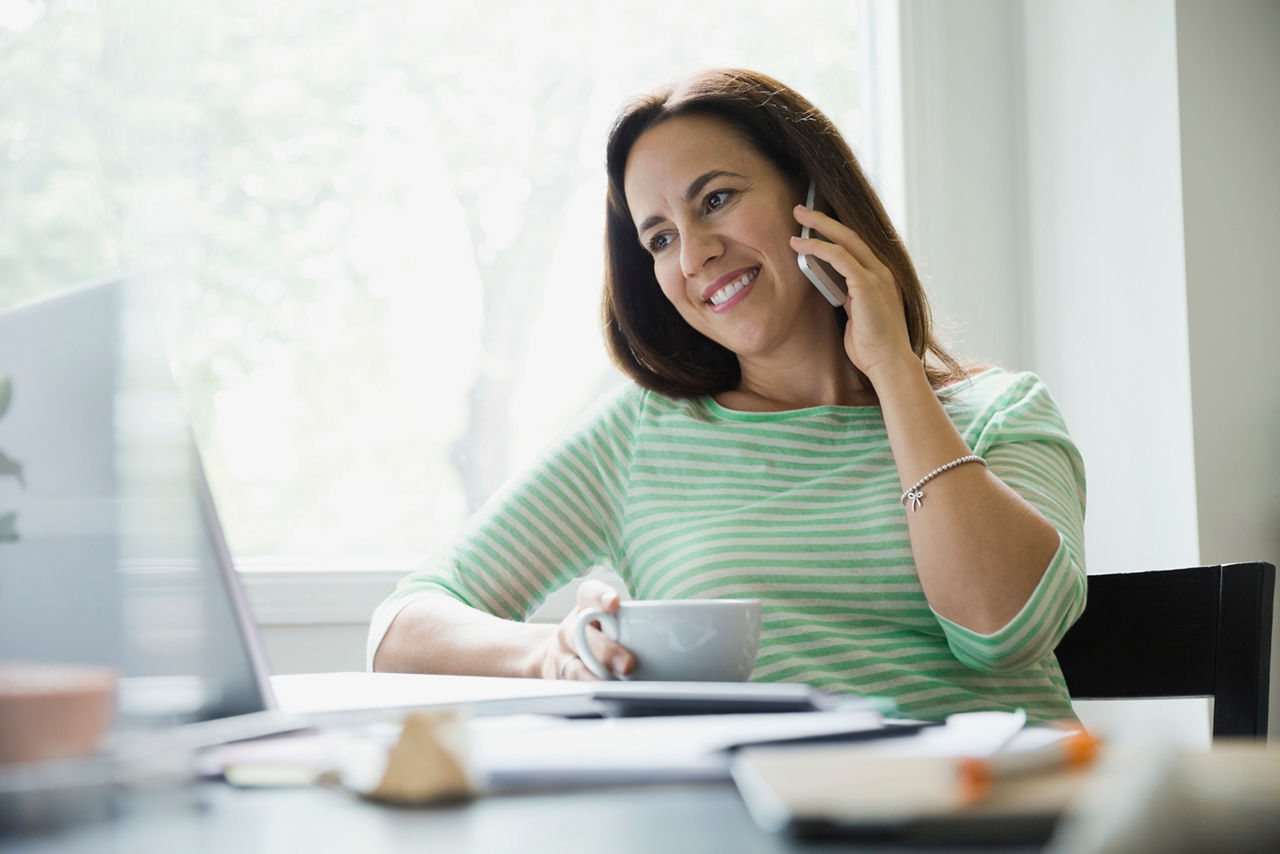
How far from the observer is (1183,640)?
3.77 feet

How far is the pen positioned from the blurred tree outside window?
172cm

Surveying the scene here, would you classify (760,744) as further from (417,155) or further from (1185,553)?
(417,155)

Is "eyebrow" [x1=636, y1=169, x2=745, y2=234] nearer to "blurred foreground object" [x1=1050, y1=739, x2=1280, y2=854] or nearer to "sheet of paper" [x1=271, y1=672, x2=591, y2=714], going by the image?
"sheet of paper" [x1=271, y1=672, x2=591, y2=714]

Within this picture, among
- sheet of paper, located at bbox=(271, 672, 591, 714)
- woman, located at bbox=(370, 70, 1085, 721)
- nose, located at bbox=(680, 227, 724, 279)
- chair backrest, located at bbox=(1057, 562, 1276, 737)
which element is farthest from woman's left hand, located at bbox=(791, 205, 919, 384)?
sheet of paper, located at bbox=(271, 672, 591, 714)

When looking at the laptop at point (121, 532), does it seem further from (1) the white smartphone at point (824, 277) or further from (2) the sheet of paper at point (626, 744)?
(1) the white smartphone at point (824, 277)

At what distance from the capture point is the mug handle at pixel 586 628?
0.84 m

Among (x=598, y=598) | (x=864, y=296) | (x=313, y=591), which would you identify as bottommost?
(x=313, y=591)

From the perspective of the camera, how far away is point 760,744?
503 millimetres

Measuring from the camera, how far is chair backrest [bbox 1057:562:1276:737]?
3.58 ft

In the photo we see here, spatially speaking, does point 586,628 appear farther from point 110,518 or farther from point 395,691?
point 110,518

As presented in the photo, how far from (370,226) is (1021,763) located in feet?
6.62

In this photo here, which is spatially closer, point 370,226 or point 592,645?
point 592,645

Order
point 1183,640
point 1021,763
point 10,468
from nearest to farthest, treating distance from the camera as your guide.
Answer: point 1021,763, point 10,468, point 1183,640

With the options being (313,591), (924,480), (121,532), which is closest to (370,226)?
(313,591)
